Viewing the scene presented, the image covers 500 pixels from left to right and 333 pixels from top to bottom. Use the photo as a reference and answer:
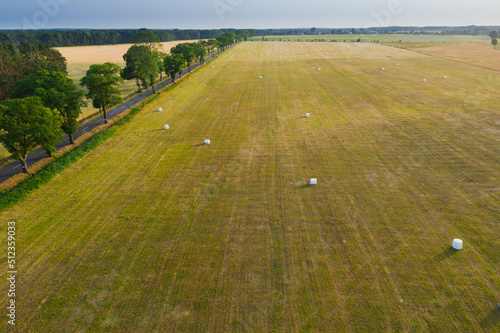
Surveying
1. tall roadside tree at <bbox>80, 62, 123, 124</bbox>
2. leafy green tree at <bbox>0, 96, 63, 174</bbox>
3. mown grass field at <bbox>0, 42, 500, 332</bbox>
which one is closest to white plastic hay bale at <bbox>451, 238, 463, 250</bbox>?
mown grass field at <bbox>0, 42, 500, 332</bbox>

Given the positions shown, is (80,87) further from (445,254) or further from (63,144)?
(445,254)

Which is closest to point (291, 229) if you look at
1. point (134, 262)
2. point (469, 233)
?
point (134, 262)

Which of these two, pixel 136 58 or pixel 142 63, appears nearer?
pixel 142 63

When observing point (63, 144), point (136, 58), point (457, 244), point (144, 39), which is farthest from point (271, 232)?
point (144, 39)

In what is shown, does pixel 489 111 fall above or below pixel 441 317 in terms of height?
above

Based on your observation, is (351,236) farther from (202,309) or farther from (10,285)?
(10,285)

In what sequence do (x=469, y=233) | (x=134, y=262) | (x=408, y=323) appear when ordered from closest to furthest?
(x=408, y=323) < (x=134, y=262) < (x=469, y=233)

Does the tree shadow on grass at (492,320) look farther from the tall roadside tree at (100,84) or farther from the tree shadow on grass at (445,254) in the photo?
the tall roadside tree at (100,84)
